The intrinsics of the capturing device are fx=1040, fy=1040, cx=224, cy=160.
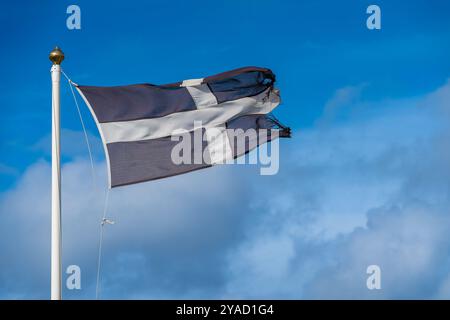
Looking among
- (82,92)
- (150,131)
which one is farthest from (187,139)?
(82,92)

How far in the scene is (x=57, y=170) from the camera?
86.8ft

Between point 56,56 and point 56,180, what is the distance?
10.7ft

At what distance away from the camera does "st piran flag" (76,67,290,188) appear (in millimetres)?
28312

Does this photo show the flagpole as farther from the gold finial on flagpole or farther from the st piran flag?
the st piran flag

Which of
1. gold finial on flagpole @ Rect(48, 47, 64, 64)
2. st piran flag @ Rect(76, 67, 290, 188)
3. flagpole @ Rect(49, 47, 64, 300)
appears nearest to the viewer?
flagpole @ Rect(49, 47, 64, 300)

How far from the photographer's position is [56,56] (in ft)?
88.6

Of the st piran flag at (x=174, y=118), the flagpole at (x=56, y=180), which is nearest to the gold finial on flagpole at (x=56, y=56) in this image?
the flagpole at (x=56, y=180)

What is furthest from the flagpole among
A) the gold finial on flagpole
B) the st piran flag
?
the st piran flag

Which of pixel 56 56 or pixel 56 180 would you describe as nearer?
pixel 56 180

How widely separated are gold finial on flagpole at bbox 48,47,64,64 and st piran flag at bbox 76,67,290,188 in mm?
1152

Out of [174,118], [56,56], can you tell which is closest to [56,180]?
[56,56]

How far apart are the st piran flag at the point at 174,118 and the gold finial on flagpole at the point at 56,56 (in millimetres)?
1152

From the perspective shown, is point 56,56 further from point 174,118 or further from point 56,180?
point 174,118
